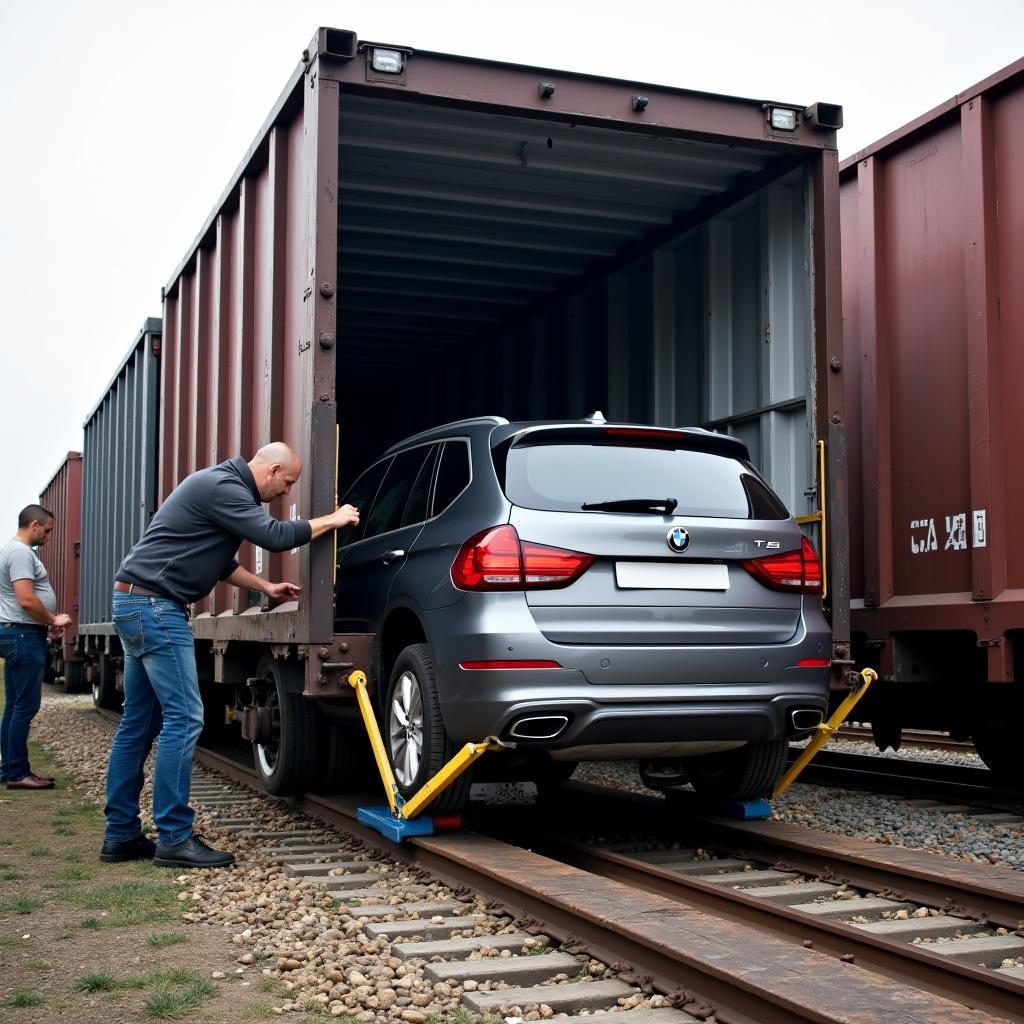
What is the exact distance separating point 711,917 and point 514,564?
1709 millimetres

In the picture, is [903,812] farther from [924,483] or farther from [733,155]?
[733,155]

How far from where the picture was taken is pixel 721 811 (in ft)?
22.6

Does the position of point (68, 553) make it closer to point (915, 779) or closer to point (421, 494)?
point (915, 779)

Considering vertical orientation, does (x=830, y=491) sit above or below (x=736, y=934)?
above

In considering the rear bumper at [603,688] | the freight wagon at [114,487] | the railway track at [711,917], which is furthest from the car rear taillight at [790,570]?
the freight wagon at [114,487]

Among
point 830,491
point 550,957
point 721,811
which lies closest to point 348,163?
point 830,491

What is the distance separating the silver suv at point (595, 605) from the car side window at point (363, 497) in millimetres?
1186

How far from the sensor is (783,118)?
7289 millimetres

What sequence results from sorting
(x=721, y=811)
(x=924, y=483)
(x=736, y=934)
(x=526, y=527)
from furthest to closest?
(x=924, y=483) → (x=721, y=811) → (x=526, y=527) → (x=736, y=934)

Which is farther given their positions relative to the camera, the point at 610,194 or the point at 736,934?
the point at 610,194

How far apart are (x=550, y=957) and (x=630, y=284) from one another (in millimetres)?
7537

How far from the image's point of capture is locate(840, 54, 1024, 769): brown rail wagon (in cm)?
735

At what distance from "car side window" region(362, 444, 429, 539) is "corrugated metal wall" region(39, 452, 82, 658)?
42.6ft

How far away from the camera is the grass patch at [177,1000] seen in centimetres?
380
